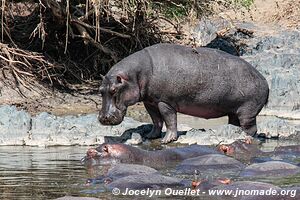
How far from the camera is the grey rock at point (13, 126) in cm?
1046

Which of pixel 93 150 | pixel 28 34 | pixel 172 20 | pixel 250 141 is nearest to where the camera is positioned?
pixel 93 150

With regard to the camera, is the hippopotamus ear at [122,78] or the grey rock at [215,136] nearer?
the hippopotamus ear at [122,78]

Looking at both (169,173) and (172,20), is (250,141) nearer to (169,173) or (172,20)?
(169,173)

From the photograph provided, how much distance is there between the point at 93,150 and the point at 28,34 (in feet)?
22.6

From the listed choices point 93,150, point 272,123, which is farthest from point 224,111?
point 93,150

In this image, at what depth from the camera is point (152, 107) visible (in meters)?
10.6

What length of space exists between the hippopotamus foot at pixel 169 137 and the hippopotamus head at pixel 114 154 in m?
1.66

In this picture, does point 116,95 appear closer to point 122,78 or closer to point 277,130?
point 122,78

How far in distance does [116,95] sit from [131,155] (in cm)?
148

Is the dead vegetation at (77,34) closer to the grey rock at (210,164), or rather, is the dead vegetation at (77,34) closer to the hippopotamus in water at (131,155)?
the hippopotamus in water at (131,155)

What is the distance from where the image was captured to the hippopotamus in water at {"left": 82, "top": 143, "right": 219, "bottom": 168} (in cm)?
855

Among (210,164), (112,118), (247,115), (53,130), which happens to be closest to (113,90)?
(112,118)

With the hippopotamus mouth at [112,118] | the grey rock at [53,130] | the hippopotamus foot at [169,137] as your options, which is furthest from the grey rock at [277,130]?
the hippopotamus mouth at [112,118]

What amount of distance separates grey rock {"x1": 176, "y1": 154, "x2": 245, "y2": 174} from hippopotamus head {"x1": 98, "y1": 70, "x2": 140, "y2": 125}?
74.5 inches
